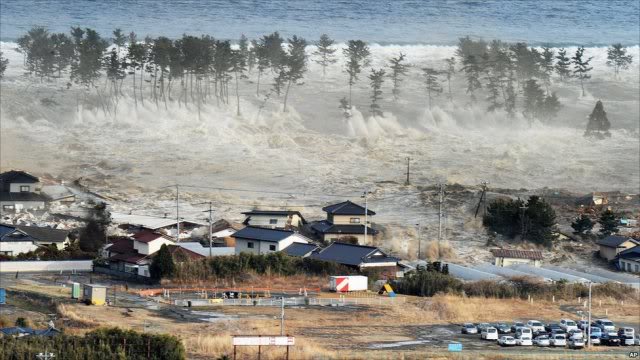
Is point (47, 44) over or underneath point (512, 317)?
over

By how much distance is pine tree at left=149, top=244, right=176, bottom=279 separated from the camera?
46.8 m

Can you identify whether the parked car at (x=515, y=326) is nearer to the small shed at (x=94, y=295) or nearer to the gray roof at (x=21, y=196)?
the small shed at (x=94, y=295)

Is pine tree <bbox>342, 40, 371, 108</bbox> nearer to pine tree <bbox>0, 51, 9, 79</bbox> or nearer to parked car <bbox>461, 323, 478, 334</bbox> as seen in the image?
pine tree <bbox>0, 51, 9, 79</bbox>

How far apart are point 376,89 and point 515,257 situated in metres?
34.8

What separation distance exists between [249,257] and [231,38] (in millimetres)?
50049

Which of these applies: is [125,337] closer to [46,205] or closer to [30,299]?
[30,299]

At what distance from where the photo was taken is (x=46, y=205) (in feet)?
189

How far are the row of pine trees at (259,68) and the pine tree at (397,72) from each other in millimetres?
55

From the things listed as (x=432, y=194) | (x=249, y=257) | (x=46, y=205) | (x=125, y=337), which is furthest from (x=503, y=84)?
(x=125, y=337)

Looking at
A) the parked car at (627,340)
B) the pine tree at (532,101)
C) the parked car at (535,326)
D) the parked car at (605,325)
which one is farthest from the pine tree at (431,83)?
the parked car at (627,340)

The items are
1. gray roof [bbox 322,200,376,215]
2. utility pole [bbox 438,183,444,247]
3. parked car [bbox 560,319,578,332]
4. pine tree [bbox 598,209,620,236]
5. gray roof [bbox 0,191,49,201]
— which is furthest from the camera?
gray roof [bbox 0,191,49,201]

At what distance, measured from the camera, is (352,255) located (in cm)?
4912

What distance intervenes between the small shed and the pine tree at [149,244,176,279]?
5.21 metres

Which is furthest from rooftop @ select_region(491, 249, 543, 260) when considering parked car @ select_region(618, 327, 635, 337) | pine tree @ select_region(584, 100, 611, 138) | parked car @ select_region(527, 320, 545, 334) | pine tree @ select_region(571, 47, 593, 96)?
pine tree @ select_region(571, 47, 593, 96)
